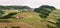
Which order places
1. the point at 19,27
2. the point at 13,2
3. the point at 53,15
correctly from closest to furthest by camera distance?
1. the point at 19,27
2. the point at 53,15
3. the point at 13,2

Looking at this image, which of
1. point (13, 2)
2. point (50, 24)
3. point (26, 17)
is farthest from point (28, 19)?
point (13, 2)

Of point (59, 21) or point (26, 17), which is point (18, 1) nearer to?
point (26, 17)

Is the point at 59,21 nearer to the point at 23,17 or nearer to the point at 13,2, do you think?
the point at 23,17

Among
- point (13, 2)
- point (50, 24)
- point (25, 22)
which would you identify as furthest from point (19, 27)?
point (13, 2)

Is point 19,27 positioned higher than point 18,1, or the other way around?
point 18,1

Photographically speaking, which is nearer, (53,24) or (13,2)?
(53,24)

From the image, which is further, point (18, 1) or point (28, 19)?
point (18, 1)

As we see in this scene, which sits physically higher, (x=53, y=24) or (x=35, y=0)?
(x=35, y=0)

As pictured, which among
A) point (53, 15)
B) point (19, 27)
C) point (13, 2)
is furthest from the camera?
point (13, 2)
